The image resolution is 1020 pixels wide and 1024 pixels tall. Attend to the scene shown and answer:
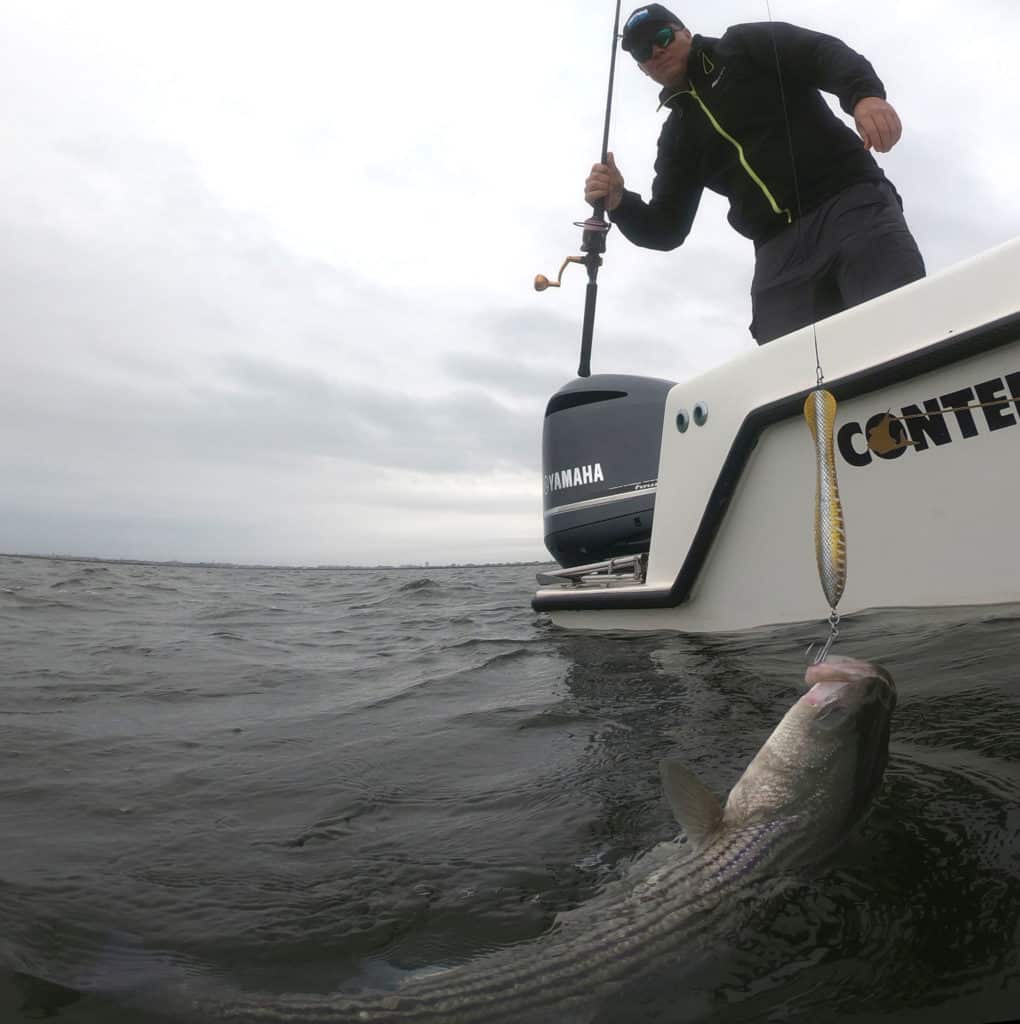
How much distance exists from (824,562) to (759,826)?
61cm

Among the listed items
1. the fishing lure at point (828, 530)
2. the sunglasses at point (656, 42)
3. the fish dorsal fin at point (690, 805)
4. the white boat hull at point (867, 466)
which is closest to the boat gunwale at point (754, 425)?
the white boat hull at point (867, 466)

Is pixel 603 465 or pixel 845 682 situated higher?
pixel 603 465

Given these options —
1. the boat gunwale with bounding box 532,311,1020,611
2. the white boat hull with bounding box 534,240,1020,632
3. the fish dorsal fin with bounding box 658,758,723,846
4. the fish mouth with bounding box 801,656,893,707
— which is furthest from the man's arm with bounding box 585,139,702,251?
the fish dorsal fin with bounding box 658,758,723,846

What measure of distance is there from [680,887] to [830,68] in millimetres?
3364

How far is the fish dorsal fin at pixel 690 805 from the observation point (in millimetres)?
1841

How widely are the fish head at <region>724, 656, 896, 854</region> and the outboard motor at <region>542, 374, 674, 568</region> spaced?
317cm

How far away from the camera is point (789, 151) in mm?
3795

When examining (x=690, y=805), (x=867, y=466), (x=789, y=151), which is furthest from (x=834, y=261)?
(x=690, y=805)

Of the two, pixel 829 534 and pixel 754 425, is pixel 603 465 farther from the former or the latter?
pixel 829 534

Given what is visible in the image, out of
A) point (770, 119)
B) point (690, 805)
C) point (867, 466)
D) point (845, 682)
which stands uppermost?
point (770, 119)

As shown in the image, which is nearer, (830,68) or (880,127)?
(880,127)

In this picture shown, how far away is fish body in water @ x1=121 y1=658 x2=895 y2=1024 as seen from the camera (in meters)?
1.43

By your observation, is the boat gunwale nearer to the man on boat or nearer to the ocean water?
the ocean water

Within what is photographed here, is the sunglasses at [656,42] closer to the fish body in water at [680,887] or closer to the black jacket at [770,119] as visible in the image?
the black jacket at [770,119]
